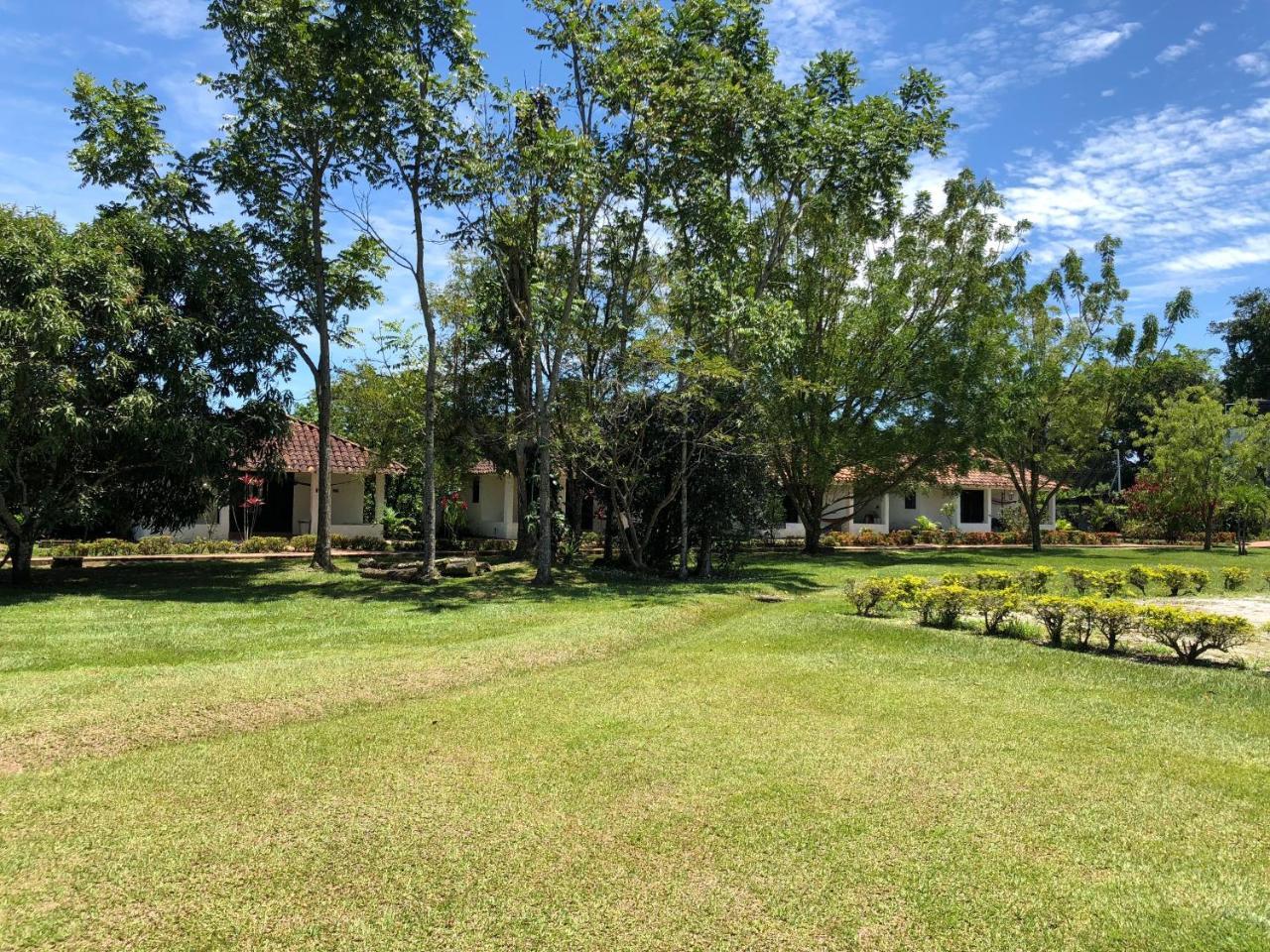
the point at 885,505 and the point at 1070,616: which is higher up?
the point at 885,505

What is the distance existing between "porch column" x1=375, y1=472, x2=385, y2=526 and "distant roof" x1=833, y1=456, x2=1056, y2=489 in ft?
46.8

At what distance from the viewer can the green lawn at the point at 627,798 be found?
11.1 feet

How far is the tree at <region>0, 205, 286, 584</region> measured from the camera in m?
12.7

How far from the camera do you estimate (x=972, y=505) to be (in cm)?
3922

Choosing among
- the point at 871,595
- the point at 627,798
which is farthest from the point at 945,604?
the point at 627,798

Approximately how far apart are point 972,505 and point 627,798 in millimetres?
38105

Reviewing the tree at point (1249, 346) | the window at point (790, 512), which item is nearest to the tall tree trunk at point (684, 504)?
the window at point (790, 512)

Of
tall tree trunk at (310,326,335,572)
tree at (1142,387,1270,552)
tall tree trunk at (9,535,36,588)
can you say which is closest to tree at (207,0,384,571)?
tall tree trunk at (310,326,335,572)

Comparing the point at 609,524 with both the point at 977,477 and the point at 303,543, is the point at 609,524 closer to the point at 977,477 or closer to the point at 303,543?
the point at 303,543

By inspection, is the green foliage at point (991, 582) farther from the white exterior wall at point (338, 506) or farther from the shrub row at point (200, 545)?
the white exterior wall at point (338, 506)

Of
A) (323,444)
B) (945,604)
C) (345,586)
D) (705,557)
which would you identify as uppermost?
(323,444)

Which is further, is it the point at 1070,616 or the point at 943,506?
the point at 943,506

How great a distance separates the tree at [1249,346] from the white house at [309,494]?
1991 inches

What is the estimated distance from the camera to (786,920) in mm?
3391
